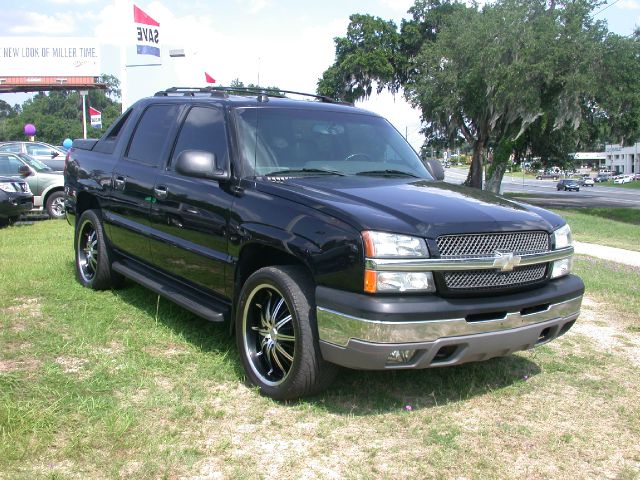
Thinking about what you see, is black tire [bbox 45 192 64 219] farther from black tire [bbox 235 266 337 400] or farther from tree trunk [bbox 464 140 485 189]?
tree trunk [bbox 464 140 485 189]

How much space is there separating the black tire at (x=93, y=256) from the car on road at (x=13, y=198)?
617cm

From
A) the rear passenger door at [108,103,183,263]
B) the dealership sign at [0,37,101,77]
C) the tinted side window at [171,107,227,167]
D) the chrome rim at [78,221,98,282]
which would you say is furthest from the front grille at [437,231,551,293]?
the dealership sign at [0,37,101,77]

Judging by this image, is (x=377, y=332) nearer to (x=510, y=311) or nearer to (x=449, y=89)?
(x=510, y=311)

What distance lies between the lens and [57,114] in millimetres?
111000

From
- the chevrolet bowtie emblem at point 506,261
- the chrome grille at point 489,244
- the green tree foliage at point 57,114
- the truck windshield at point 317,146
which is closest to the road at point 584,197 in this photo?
the truck windshield at point 317,146

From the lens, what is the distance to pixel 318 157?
4.61 m

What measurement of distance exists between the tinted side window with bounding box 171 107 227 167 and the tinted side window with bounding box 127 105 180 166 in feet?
0.78

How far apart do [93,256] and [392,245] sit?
166 inches

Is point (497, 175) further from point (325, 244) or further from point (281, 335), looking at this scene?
point (325, 244)

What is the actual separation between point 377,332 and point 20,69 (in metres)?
66.6

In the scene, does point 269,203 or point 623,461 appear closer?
point 623,461

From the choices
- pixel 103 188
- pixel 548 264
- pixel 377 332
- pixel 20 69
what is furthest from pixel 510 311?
pixel 20 69

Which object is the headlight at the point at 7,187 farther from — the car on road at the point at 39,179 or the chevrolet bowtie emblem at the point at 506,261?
the chevrolet bowtie emblem at the point at 506,261

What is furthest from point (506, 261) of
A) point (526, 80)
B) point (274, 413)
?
point (526, 80)
